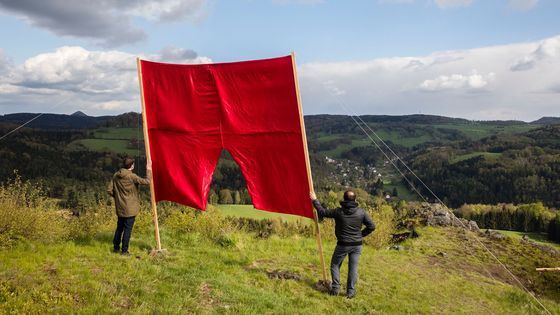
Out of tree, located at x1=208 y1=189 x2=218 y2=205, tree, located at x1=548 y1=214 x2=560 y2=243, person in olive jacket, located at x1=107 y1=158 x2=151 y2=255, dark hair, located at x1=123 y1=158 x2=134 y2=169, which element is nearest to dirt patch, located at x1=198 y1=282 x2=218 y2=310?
person in olive jacket, located at x1=107 y1=158 x2=151 y2=255

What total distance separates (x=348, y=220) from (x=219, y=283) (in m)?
3.32

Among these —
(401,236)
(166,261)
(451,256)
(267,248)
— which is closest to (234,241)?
(267,248)

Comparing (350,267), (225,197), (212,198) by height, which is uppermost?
(350,267)

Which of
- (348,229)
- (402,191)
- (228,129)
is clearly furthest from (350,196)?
(402,191)

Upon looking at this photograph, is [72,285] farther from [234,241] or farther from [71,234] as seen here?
[234,241]

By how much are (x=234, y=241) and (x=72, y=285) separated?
6.28 metres

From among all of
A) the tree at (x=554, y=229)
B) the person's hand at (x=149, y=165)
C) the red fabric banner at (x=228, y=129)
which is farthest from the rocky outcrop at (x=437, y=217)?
the tree at (x=554, y=229)

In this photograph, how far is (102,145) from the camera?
148 metres

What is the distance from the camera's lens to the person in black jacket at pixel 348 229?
9.10m

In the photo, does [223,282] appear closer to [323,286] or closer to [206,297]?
[206,297]

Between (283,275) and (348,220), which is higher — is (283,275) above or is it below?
below

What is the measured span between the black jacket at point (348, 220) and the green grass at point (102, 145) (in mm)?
136614

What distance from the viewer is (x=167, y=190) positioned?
428 inches

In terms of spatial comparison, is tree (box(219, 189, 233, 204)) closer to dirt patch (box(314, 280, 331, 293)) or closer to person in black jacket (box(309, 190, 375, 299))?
dirt patch (box(314, 280, 331, 293))
